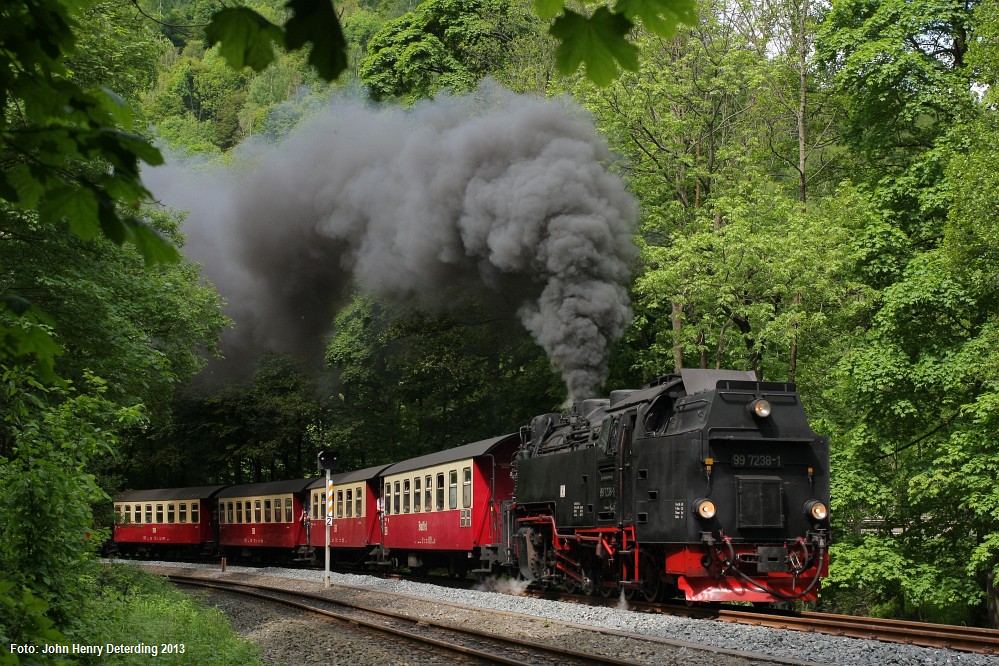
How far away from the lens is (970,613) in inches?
901

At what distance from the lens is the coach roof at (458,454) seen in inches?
714

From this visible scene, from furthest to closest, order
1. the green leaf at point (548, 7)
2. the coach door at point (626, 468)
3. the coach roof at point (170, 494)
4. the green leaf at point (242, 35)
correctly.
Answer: the coach roof at point (170, 494)
the coach door at point (626, 468)
the green leaf at point (548, 7)
the green leaf at point (242, 35)

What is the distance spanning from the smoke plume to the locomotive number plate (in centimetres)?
586

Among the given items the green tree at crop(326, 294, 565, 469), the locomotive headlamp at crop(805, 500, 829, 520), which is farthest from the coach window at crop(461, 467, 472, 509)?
the green tree at crop(326, 294, 565, 469)

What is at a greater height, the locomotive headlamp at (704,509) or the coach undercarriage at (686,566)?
the locomotive headlamp at (704,509)

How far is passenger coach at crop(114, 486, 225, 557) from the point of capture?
3422 centimetres

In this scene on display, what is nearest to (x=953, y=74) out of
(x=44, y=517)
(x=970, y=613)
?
(x=970, y=613)

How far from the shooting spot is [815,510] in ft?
40.5

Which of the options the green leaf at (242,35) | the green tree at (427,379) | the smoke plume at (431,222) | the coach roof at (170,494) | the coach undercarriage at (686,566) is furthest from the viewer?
the coach roof at (170,494)

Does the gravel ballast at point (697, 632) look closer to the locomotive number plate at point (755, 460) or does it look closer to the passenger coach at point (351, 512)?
the locomotive number plate at point (755, 460)

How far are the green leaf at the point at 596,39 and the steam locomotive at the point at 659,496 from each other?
9.68 metres

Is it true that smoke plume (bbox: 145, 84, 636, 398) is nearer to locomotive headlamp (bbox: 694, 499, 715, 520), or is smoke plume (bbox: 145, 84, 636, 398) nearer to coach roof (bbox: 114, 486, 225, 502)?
coach roof (bbox: 114, 486, 225, 502)

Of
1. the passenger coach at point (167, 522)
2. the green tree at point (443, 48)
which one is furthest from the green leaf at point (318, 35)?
the green tree at point (443, 48)

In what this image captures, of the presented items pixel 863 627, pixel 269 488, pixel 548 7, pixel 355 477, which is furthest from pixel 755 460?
pixel 269 488
